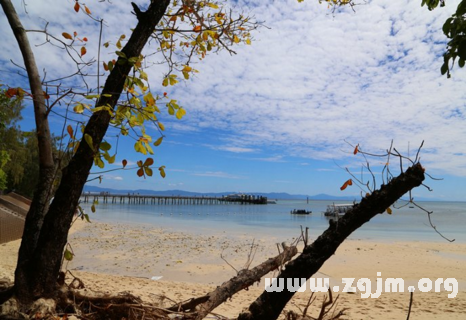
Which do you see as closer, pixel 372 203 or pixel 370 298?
pixel 372 203

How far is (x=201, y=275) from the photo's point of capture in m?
9.95

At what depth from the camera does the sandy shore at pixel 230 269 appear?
21.8ft

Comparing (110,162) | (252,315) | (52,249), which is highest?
(110,162)

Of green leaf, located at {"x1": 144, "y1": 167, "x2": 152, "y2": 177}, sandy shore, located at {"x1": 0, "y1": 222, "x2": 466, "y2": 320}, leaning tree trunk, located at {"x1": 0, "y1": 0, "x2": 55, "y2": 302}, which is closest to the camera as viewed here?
green leaf, located at {"x1": 144, "y1": 167, "x2": 152, "y2": 177}

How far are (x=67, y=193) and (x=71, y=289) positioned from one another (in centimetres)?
85

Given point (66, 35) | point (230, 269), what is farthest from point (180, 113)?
point (230, 269)

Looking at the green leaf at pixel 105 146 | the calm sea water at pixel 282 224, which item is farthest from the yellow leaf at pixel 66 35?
the calm sea water at pixel 282 224

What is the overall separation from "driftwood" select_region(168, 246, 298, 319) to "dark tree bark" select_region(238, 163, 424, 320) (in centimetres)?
81

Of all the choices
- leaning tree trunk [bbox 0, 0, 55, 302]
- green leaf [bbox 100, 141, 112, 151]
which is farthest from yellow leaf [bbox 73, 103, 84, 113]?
leaning tree trunk [bbox 0, 0, 55, 302]

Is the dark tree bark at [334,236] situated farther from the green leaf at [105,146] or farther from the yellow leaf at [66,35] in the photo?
the yellow leaf at [66,35]

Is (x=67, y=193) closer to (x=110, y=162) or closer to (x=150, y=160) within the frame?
(x=110, y=162)

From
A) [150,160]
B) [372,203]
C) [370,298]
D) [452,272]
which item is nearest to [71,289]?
[150,160]

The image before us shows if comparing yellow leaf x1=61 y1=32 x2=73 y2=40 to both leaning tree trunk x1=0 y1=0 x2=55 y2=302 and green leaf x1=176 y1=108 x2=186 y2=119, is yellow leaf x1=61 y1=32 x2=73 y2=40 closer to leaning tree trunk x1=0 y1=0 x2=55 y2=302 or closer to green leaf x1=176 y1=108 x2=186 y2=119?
leaning tree trunk x1=0 y1=0 x2=55 y2=302

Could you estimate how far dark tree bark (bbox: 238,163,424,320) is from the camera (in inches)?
64.2
